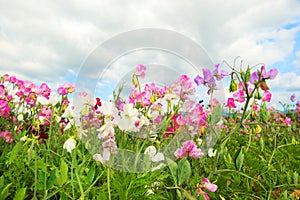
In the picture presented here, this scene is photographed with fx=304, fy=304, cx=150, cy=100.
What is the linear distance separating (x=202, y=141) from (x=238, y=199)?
1.60ft

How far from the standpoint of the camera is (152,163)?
1.33m

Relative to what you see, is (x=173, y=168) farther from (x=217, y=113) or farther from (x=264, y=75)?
(x=264, y=75)

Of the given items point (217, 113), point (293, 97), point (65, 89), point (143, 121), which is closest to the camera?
point (217, 113)

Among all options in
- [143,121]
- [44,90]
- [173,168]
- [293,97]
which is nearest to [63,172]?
[173,168]

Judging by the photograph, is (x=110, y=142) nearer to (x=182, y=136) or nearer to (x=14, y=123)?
(x=182, y=136)

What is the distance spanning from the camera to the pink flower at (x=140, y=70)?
5.60 ft

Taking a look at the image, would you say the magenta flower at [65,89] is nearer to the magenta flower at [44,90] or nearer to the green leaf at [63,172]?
the magenta flower at [44,90]

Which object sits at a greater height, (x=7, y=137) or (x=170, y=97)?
(x=170, y=97)

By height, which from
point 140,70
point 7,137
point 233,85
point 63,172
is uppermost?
point 140,70

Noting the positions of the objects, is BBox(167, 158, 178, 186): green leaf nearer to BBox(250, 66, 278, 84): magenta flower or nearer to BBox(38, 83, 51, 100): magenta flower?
BBox(250, 66, 278, 84): magenta flower

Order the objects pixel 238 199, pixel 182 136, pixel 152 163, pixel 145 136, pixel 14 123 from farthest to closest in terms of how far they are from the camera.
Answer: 1. pixel 14 123
2. pixel 182 136
3. pixel 145 136
4. pixel 152 163
5. pixel 238 199

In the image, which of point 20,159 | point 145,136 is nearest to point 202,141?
point 145,136

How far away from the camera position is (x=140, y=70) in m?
1.72

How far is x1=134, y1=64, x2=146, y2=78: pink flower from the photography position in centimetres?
171
